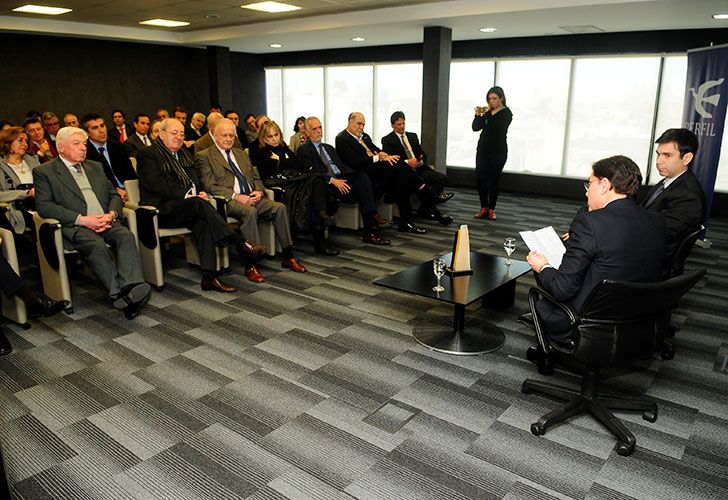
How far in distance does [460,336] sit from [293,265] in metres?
2.10

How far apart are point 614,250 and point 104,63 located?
11.0 meters

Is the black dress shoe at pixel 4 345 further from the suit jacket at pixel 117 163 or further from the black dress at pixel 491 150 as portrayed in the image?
the black dress at pixel 491 150

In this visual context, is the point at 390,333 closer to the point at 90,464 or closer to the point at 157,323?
the point at 157,323

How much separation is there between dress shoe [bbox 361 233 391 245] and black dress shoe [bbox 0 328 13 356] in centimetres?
368

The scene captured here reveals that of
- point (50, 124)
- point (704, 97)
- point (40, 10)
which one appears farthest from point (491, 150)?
point (40, 10)

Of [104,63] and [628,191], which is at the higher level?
[104,63]

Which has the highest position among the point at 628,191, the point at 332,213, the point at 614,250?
the point at 628,191

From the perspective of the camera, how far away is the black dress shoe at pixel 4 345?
3.46m

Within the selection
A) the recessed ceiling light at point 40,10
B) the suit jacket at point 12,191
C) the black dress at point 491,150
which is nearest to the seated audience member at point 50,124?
the recessed ceiling light at point 40,10

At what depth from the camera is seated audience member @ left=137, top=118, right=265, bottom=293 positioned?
182 inches

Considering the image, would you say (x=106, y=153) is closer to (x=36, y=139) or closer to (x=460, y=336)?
(x=36, y=139)

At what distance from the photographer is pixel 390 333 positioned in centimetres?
386

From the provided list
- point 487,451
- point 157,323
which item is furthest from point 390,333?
point 157,323

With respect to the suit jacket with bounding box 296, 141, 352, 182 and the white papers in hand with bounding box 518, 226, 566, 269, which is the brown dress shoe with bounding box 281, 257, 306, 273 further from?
the white papers in hand with bounding box 518, 226, 566, 269
